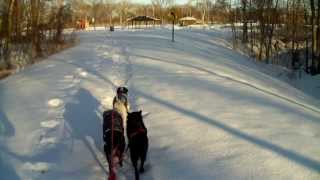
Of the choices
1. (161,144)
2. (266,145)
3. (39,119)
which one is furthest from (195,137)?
(39,119)

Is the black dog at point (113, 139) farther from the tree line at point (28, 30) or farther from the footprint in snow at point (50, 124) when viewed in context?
the tree line at point (28, 30)

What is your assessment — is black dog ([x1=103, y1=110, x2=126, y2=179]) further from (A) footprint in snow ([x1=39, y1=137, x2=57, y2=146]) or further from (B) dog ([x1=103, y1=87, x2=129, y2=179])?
(A) footprint in snow ([x1=39, y1=137, x2=57, y2=146])

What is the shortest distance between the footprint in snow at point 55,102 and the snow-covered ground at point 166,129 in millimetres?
28

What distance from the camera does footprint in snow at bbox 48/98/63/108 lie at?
1410 cm

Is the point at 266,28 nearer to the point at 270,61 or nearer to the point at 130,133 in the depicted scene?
the point at 270,61

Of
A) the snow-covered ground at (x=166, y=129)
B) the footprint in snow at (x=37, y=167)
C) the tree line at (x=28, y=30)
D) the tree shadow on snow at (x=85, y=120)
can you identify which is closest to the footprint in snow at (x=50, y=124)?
the snow-covered ground at (x=166, y=129)

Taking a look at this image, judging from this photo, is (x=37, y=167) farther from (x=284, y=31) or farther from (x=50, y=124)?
(x=284, y=31)

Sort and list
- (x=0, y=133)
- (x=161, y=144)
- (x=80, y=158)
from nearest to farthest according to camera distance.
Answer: (x=80, y=158) → (x=161, y=144) → (x=0, y=133)

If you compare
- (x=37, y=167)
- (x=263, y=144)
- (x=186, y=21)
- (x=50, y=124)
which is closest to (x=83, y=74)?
(x=50, y=124)

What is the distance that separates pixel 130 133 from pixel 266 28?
32985 millimetres

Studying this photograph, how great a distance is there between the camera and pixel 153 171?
8.84 m

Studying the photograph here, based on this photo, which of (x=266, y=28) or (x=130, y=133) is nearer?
(x=130, y=133)

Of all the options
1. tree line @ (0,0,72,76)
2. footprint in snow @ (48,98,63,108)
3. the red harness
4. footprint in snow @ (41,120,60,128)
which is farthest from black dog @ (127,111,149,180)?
tree line @ (0,0,72,76)

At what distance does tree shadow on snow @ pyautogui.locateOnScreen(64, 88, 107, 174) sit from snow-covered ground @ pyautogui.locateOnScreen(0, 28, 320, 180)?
0.08ft
